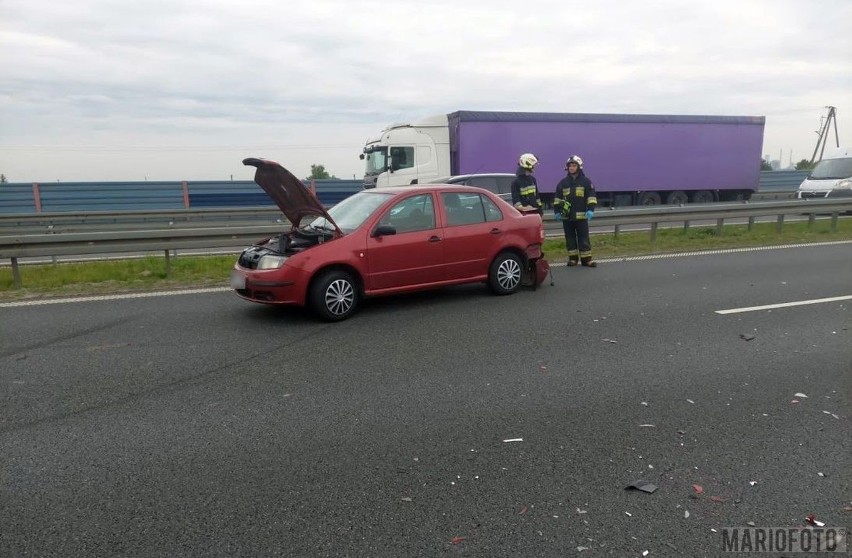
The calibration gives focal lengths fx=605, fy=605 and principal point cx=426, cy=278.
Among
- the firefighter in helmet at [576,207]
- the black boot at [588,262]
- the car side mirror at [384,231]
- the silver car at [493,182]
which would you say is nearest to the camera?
the car side mirror at [384,231]

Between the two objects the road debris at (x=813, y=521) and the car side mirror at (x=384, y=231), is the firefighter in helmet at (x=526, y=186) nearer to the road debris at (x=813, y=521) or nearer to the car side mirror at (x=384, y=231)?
the car side mirror at (x=384, y=231)

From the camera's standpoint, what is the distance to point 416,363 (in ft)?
17.5

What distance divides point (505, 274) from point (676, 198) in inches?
670

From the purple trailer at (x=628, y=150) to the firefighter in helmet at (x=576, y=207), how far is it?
29.5 feet

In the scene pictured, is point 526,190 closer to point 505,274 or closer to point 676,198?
point 505,274

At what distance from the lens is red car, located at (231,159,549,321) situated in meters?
6.73

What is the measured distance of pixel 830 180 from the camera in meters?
19.4

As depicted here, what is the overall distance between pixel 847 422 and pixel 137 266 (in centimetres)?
1040

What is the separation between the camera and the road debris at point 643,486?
3238 millimetres

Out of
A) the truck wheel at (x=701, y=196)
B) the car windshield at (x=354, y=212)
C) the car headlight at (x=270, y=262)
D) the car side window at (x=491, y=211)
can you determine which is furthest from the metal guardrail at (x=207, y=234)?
the truck wheel at (x=701, y=196)

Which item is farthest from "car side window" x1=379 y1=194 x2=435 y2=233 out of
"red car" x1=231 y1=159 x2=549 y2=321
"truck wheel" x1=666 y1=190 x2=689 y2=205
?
"truck wheel" x1=666 y1=190 x2=689 y2=205

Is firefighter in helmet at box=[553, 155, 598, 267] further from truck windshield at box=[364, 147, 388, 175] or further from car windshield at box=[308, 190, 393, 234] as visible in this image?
truck windshield at box=[364, 147, 388, 175]

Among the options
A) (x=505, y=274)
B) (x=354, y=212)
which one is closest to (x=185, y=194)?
(x=354, y=212)

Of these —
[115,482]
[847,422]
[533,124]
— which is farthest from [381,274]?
[533,124]
